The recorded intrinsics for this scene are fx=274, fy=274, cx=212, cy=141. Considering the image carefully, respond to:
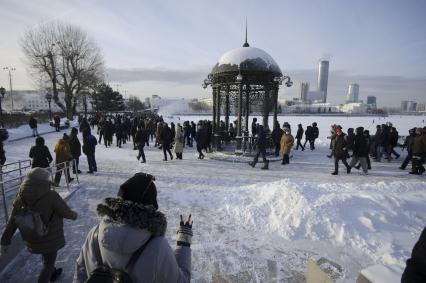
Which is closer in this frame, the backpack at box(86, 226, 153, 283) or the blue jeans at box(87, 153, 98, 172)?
the backpack at box(86, 226, 153, 283)

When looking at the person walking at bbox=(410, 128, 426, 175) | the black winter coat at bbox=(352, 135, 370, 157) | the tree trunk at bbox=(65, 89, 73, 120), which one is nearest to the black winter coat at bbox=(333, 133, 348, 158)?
the black winter coat at bbox=(352, 135, 370, 157)

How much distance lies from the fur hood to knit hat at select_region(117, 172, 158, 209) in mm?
47

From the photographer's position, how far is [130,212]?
1514 millimetres

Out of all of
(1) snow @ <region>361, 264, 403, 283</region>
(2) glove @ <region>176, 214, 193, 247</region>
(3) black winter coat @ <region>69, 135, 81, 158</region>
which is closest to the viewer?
(2) glove @ <region>176, 214, 193, 247</region>

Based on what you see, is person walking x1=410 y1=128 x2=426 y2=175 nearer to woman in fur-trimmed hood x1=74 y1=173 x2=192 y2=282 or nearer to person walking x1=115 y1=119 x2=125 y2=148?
woman in fur-trimmed hood x1=74 y1=173 x2=192 y2=282

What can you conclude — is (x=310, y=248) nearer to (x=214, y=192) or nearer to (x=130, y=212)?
(x=214, y=192)

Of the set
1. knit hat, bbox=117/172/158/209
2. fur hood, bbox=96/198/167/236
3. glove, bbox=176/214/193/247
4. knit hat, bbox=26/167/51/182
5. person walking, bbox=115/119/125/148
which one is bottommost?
person walking, bbox=115/119/125/148

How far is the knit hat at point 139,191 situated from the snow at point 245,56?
11.2 metres

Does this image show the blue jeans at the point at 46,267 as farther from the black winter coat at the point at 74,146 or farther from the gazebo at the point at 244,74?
the gazebo at the point at 244,74

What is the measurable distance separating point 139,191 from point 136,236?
0.26 m

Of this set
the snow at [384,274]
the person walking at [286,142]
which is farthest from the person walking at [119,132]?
the snow at [384,274]

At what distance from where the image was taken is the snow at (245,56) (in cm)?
1220

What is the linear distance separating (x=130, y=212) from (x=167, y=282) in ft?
1.52

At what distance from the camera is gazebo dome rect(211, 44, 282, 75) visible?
39.6ft
